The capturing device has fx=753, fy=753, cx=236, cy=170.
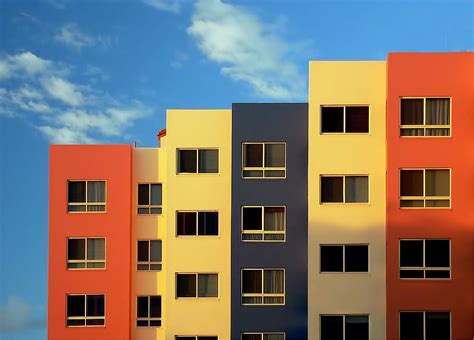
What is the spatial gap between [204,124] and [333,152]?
463 centimetres

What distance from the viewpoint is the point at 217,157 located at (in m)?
26.0

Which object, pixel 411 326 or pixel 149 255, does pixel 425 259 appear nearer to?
pixel 411 326

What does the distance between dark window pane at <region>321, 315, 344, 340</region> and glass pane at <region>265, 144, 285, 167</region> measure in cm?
526

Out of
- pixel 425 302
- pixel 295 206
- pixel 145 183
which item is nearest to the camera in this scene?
pixel 425 302

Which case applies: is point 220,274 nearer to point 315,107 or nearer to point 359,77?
point 315,107

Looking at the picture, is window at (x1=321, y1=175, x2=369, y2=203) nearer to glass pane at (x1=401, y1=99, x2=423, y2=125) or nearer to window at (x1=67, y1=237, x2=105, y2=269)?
glass pane at (x1=401, y1=99, x2=423, y2=125)

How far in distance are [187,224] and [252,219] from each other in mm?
2302

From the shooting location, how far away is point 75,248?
1064 inches

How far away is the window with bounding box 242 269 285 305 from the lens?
82.2ft

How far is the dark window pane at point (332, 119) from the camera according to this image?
24531 millimetres

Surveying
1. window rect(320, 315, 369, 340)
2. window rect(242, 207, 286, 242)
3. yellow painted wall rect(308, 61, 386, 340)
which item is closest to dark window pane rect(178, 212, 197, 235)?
window rect(242, 207, 286, 242)

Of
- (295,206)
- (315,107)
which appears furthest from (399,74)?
(295,206)

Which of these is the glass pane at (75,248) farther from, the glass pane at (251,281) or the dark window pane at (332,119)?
the dark window pane at (332,119)

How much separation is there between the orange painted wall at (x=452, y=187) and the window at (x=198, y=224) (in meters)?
5.94
